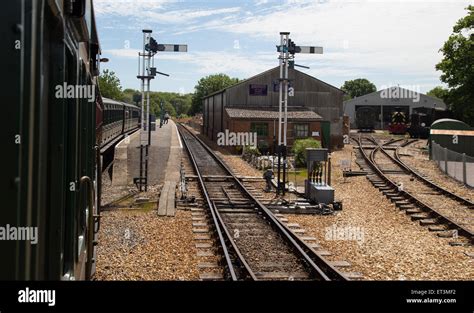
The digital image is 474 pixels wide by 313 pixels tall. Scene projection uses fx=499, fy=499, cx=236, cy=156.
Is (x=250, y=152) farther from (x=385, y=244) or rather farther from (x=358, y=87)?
(x=358, y=87)

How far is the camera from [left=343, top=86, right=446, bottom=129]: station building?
A: 62.0 m

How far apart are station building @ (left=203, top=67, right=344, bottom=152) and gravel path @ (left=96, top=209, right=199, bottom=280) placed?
21.9 m

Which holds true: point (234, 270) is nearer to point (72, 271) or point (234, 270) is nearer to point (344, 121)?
point (72, 271)

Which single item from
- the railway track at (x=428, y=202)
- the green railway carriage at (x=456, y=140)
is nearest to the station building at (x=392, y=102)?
the green railway carriage at (x=456, y=140)

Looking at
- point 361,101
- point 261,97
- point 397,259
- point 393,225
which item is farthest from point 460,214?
point 361,101

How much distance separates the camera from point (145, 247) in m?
9.67

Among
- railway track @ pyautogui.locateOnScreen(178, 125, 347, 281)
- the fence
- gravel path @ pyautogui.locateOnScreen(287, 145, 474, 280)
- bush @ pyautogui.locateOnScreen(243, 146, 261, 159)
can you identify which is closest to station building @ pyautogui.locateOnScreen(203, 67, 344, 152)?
bush @ pyautogui.locateOnScreen(243, 146, 261, 159)

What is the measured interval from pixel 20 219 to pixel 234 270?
21.9 ft

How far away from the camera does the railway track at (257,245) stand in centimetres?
818

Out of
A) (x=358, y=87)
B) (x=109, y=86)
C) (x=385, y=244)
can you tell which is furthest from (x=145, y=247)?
(x=358, y=87)

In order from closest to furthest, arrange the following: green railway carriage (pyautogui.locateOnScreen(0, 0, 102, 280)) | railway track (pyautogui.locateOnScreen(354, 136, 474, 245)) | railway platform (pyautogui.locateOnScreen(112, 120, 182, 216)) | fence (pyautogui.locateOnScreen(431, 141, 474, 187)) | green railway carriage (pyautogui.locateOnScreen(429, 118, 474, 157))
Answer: green railway carriage (pyautogui.locateOnScreen(0, 0, 102, 280))
railway track (pyautogui.locateOnScreen(354, 136, 474, 245))
railway platform (pyautogui.locateOnScreen(112, 120, 182, 216))
fence (pyautogui.locateOnScreen(431, 141, 474, 187))
green railway carriage (pyautogui.locateOnScreen(429, 118, 474, 157))

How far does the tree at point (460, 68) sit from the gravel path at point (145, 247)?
92.7 feet

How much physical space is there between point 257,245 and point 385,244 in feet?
8.96

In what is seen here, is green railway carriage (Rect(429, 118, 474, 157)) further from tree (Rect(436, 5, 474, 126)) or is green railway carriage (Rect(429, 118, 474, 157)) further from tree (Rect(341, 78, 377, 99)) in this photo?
tree (Rect(341, 78, 377, 99))
